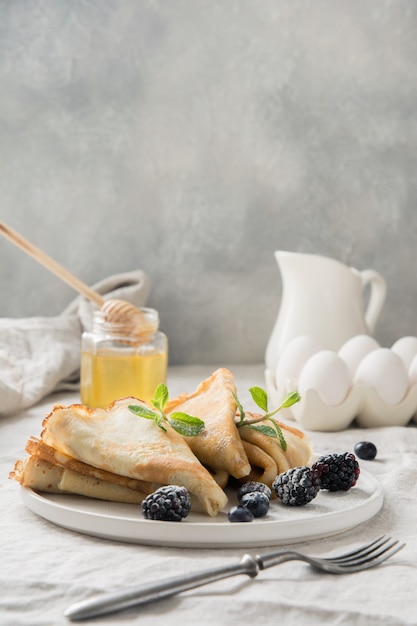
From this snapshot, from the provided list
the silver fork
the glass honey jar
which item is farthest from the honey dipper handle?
the silver fork

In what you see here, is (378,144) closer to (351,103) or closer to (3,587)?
(351,103)

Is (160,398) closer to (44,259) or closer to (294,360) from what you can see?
(294,360)

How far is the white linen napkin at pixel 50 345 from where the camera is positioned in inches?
73.1

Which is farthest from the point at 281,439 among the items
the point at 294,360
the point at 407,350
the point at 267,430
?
the point at 407,350

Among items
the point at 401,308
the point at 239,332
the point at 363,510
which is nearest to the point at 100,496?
the point at 363,510

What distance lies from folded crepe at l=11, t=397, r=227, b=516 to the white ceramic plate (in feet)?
0.10

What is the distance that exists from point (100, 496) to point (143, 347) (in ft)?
2.39

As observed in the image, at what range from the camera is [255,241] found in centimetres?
237

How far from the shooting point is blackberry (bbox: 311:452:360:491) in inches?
44.3

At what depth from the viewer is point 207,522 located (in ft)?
3.31

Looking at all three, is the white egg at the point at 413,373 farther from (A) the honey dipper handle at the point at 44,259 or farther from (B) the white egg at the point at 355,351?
(A) the honey dipper handle at the point at 44,259

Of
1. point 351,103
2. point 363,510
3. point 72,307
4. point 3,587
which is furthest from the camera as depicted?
point 351,103

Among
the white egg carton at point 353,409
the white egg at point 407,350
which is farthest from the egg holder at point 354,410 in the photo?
the white egg at point 407,350

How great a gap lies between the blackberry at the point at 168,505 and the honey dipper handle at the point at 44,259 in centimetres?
97
